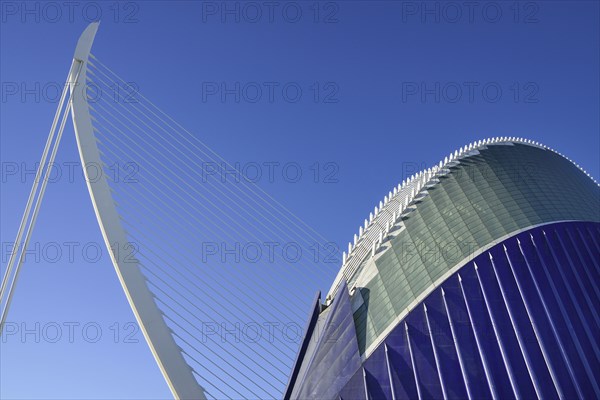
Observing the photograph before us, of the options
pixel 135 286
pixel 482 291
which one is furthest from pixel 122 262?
pixel 482 291

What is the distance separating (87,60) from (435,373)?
1786 centimetres

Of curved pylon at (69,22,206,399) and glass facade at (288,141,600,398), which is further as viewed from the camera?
glass facade at (288,141,600,398)

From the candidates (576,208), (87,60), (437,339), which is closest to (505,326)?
(437,339)

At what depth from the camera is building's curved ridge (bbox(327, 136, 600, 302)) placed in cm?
3194

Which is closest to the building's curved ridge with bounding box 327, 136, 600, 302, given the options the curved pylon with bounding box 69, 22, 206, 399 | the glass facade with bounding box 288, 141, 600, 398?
the glass facade with bounding box 288, 141, 600, 398

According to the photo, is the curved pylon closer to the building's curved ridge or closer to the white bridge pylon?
the white bridge pylon

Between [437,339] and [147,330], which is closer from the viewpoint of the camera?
[147,330]

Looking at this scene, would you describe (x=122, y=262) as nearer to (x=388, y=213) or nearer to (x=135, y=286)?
(x=135, y=286)

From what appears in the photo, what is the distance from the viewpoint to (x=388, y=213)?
3403 cm

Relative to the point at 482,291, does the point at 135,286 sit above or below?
above

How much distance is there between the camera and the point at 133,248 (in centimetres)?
2205

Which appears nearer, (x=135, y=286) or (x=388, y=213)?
(x=135, y=286)

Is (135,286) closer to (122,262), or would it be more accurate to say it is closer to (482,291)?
(122,262)

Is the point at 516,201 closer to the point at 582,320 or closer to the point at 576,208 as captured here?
the point at 576,208
